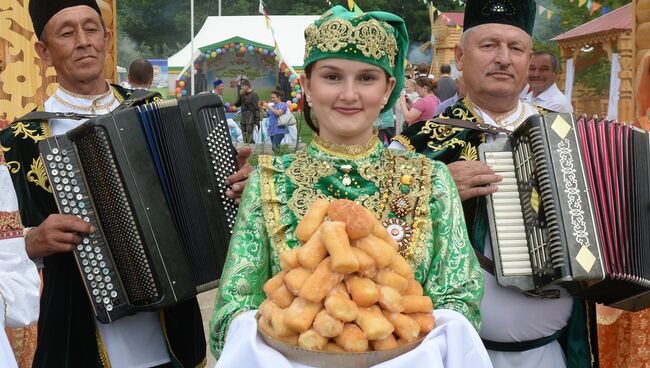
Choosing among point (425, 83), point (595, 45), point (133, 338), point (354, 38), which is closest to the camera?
point (354, 38)

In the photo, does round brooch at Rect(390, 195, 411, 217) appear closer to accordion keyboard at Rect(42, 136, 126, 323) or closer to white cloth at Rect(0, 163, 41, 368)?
white cloth at Rect(0, 163, 41, 368)

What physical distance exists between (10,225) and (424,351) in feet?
5.18

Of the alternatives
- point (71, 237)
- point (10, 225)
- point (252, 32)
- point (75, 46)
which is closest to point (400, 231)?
point (10, 225)

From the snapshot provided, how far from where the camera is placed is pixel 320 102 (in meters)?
2.40

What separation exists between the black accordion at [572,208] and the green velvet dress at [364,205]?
2.00 feet

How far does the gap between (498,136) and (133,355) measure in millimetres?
1784

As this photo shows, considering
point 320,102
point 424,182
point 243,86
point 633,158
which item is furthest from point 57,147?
point 243,86

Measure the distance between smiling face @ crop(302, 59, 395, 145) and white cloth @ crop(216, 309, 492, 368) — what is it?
0.67m

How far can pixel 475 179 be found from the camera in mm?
3004

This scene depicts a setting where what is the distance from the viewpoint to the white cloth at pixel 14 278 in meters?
2.66

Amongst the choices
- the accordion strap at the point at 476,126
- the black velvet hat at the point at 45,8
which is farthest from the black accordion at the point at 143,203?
the accordion strap at the point at 476,126

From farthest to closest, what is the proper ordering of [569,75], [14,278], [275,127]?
[275,127], [569,75], [14,278]

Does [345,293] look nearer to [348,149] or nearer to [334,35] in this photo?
[348,149]

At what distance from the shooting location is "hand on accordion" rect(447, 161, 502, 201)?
9.85 ft
